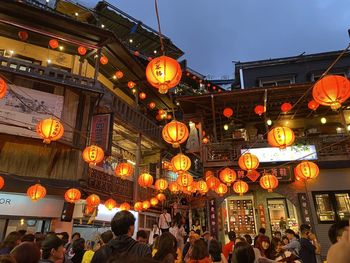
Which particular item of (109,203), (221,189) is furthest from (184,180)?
(109,203)

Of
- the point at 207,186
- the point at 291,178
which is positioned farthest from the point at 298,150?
the point at 207,186

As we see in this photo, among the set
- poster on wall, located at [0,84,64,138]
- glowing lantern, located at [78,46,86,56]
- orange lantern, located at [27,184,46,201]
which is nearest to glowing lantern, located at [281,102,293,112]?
glowing lantern, located at [78,46,86,56]

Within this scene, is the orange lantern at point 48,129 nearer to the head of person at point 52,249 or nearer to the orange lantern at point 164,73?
the orange lantern at point 164,73

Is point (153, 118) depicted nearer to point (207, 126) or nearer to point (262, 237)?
point (207, 126)

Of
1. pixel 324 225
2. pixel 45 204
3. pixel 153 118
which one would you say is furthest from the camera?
pixel 153 118

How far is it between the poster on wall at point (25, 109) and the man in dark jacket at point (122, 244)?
10.2 meters

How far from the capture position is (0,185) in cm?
1086

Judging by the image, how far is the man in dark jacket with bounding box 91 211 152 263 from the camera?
3.37m

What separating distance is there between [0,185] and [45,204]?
3009 millimetres

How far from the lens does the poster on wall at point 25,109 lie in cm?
1249

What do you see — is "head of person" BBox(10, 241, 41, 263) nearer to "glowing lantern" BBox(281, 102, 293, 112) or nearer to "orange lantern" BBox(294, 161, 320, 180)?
"orange lantern" BBox(294, 161, 320, 180)

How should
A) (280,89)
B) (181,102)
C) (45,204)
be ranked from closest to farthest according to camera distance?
(45,204) → (280,89) → (181,102)

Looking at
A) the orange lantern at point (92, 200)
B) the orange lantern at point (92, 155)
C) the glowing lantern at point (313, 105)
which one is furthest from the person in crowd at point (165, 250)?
the glowing lantern at point (313, 105)

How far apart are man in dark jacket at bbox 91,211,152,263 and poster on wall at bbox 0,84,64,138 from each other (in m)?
10.2
